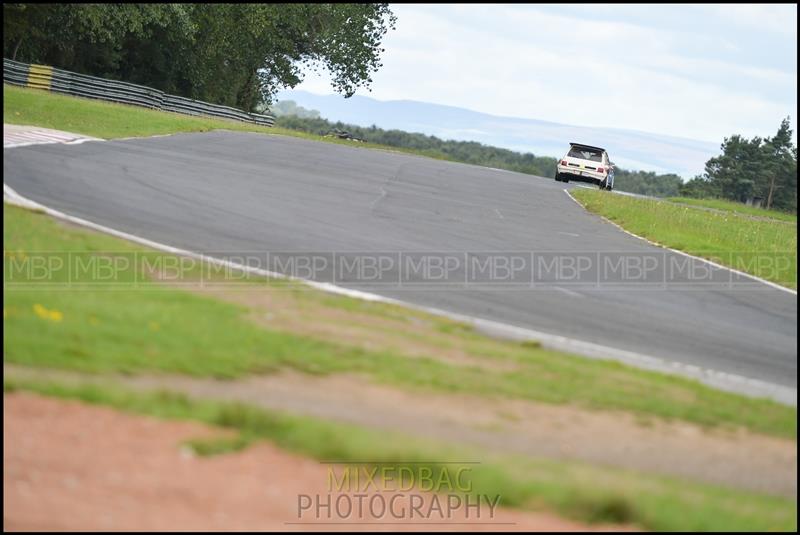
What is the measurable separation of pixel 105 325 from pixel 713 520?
506 centimetres

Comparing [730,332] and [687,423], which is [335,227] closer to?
[730,332]

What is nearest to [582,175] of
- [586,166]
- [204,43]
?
[586,166]

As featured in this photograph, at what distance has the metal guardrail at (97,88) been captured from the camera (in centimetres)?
4475

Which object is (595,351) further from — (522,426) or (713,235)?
(713,235)

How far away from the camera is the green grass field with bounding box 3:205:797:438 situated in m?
8.31

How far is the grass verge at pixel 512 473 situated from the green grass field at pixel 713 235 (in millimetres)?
11673

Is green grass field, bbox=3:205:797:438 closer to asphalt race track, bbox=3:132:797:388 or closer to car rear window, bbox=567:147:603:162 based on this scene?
asphalt race track, bbox=3:132:797:388

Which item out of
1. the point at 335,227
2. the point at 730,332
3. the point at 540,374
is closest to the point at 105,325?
the point at 540,374

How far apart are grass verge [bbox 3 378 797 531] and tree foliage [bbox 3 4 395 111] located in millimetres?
13126

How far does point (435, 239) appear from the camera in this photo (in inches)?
714

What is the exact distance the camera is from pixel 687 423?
891 centimetres

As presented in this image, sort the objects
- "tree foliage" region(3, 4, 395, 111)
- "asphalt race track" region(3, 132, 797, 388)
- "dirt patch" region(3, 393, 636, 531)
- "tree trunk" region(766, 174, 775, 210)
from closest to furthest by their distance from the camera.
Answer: "dirt patch" region(3, 393, 636, 531)
"asphalt race track" region(3, 132, 797, 388)
"tree foliage" region(3, 4, 395, 111)
"tree trunk" region(766, 174, 775, 210)

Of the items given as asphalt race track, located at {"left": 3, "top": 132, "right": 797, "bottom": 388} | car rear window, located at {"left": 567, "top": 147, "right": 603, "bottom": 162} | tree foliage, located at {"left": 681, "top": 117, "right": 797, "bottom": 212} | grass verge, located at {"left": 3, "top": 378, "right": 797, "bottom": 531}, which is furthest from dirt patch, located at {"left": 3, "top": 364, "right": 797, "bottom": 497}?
tree foliage, located at {"left": 681, "top": 117, "right": 797, "bottom": 212}

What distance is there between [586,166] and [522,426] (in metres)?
34.7
